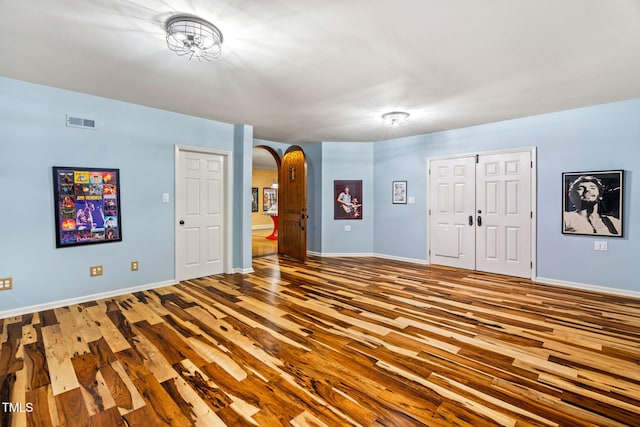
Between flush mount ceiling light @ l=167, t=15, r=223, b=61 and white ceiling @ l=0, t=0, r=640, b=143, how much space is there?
0.28 ft

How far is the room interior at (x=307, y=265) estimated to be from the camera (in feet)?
6.65

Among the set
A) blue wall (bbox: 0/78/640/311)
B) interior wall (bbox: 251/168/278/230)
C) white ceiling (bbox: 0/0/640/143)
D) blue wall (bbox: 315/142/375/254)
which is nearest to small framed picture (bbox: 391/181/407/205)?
blue wall (bbox: 0/78/640/311)

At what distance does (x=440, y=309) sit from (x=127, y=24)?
4.08 meters

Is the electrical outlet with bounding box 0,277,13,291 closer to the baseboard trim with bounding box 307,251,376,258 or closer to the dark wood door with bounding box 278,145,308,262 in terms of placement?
the dark wood door with bounding box 278,145,308,262

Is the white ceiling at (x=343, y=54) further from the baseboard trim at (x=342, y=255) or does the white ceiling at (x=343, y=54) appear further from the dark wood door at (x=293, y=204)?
the baseboard trim at (x=342, y=255)

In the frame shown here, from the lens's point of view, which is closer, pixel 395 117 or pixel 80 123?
pixel 80 123

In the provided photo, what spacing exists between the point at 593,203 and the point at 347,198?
416cm

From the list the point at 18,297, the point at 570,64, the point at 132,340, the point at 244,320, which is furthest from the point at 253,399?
the point at 570,64

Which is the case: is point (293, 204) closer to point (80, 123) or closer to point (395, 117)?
point (395, 117)

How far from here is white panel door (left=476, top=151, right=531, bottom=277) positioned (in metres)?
4.86

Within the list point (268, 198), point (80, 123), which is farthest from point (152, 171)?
point (268, 198)

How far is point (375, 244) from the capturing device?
679 cm

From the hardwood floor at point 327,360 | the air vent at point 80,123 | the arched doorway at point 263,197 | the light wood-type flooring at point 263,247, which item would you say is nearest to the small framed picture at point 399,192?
the hardwood floor at point 327,360

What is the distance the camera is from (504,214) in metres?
5.07
